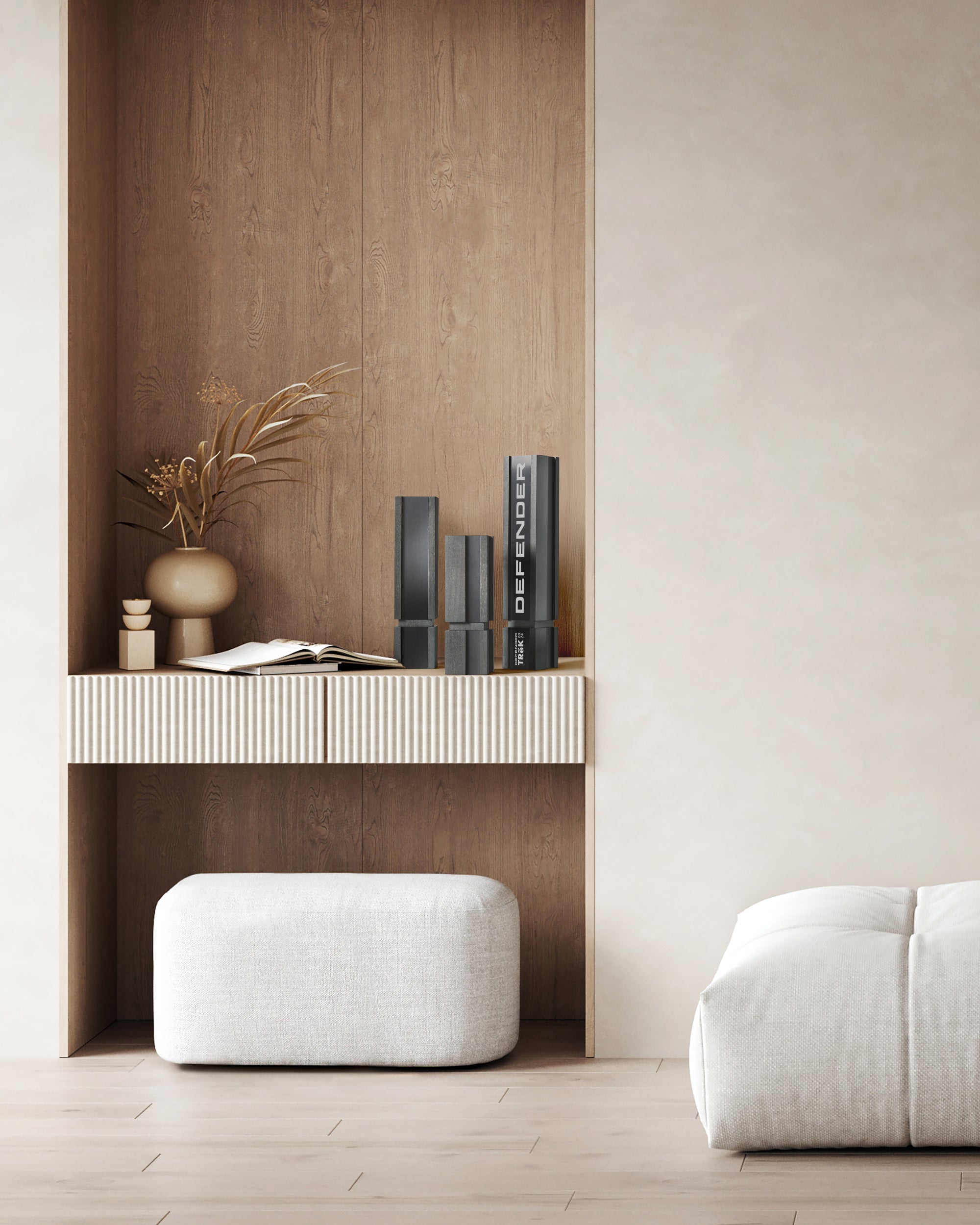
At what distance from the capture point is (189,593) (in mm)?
3184

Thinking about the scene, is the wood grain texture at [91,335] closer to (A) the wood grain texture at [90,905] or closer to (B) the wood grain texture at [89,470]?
(B) the wood grain texture at [89,470]

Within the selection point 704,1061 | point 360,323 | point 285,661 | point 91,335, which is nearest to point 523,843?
point 285,661

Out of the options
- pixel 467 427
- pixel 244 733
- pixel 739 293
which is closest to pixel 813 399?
pixel 739 293

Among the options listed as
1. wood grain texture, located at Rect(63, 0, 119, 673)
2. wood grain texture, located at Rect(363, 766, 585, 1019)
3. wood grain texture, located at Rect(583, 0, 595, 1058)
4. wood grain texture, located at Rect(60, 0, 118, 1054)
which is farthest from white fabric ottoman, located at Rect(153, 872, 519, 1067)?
wood grain texture, located at Rect(63, 0, 119, 673)

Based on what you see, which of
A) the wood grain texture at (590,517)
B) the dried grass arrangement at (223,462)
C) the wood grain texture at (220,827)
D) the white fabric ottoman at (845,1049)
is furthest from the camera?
the wood grain texture at (220,827)

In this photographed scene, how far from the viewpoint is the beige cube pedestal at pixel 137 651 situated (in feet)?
10.1

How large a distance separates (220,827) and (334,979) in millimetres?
680

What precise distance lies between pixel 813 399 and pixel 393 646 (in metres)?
1.11

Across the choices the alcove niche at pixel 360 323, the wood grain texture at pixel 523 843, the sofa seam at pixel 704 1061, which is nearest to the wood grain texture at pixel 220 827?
the alcove niche at pixel 360 323

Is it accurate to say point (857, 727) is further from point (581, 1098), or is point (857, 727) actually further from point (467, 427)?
point (467, 427)

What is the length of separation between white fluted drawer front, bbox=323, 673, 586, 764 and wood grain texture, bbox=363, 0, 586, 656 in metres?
0.43

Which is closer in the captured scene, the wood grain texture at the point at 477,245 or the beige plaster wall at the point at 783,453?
the beige plaster wall at the point at 783,453

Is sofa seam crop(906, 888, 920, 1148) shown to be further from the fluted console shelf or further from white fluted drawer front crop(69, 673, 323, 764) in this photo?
white fluted drawer front crop(69, 673, 323, 764)

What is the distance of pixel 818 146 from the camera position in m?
2.90
